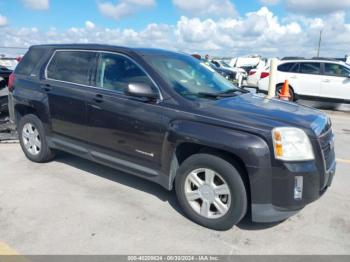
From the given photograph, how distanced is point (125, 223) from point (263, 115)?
1809mm

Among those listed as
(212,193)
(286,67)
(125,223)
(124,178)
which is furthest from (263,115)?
(286,67)

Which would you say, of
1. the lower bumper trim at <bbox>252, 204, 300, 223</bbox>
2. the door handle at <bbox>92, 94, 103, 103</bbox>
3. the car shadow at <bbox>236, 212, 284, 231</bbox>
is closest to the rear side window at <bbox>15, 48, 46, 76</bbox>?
the door handle at <bbox>92, 94, 103, 103</bbox>

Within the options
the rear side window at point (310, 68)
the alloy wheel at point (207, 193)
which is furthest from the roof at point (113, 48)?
the rear side window at point (310, 68)

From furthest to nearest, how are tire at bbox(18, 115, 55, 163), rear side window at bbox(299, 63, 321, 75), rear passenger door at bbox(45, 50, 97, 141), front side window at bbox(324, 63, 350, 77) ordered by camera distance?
rear side window at bbox(299, 63, 321, 75) < front side window at bbox(324, 63, 350, 77) < tire at bbox(18, 115, 55, 163) < rear passenger door at bbox(45, 50, 97, 141)

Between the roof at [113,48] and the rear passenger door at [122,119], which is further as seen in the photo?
the roof at [113,48]

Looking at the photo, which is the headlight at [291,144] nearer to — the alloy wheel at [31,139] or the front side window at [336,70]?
the alloy wheel at [31,139]

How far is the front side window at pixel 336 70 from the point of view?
468 inches

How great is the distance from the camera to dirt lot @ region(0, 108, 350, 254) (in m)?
3.31

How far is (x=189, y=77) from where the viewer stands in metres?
4.33

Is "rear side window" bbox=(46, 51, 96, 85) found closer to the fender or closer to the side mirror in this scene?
the side mirror

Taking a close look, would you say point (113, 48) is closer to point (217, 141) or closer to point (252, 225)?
point (217, 141)

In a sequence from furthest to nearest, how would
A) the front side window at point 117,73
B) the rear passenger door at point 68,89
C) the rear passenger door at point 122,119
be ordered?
1. the rear passenger door at point 68,89
2. the front side window at point 117,73
3. the rear passenger door at point 122,119

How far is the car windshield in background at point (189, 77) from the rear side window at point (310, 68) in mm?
8612

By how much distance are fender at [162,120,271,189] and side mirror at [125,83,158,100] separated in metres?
0.41
